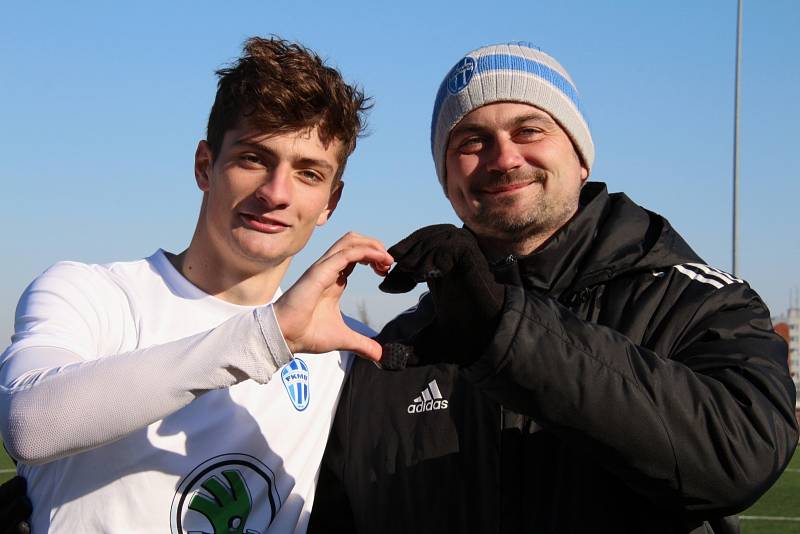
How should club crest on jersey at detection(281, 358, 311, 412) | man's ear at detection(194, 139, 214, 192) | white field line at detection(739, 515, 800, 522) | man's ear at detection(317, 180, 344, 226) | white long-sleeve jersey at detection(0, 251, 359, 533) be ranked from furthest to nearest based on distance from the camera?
1. white field line at detection(739, 515, 800, 522)
2. man's ear at detection(317, 180, 344, 226)
3. man's ear at detection(194, 139, 214, 192)
4. club crest on jersey at detection(281, 358, 311, 412)
5. white long-sleeve jersey at detection(0, 251, 359, 533)

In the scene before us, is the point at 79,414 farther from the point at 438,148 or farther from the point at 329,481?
the point at 438,148

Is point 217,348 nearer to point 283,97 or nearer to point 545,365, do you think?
point 545,365

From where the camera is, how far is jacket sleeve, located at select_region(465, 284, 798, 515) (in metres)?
1.99

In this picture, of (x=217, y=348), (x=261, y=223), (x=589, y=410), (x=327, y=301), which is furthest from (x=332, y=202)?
(x=589, y=410)

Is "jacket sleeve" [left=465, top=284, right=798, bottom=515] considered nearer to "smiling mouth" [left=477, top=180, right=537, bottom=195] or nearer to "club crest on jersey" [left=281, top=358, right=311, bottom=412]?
"smiling mouth" [left=477, top=180, right=537, bottom=195]

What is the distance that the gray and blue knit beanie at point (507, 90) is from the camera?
3.03m

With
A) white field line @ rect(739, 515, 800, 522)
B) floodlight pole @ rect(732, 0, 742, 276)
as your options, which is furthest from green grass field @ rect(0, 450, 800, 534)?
floodlight pole @ rect(732, 0, 742, 276)

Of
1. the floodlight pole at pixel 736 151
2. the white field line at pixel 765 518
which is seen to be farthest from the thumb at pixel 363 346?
the floodlight pole at pixel 736 151

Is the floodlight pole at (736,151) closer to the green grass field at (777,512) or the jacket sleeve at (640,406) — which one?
the green grass field at (777,512)

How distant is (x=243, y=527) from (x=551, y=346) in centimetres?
124

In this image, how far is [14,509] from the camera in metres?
2.62

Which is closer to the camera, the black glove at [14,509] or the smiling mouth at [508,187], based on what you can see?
the black glove at [14,509]

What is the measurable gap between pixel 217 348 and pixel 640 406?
3.11 feet

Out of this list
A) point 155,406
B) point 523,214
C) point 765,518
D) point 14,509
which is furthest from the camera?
point 765,518
